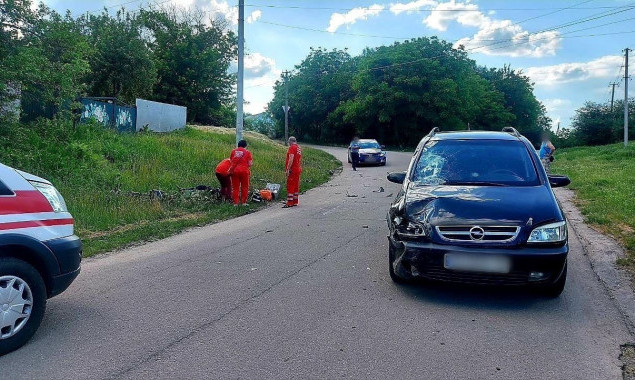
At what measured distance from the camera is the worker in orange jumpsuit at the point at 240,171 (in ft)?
40.9

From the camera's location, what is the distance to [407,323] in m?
4.80

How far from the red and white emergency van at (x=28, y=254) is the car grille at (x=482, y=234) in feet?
11.4

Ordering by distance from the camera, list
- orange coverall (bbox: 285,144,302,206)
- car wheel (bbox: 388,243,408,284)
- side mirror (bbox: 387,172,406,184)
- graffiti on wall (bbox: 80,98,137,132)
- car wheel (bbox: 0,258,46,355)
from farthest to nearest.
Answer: graffiti on wall (bbox: 80,98,137,132) < orange coverall (bbox: 285,144,302,206) < side mirror (bbox: 387,172,406,184) < car wheel (bbox: 388,243,408,284) < car wheel (bbox: 0,258,46,355)

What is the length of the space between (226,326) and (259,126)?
7534cm

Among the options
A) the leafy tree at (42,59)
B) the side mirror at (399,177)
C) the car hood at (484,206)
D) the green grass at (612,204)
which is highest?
the leafy tree at (42,59)

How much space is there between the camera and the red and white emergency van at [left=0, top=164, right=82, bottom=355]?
163 inches

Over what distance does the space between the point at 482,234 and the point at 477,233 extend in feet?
0.15

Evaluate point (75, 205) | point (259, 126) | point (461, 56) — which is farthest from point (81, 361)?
point (259, 126)

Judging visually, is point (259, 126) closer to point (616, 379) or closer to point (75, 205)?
point (75, 205)

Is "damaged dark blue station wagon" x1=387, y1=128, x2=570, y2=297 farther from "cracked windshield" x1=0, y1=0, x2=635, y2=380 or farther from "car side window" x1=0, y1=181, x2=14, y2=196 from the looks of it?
"car side window" x1=0, y1=181, x2=14, y2=196

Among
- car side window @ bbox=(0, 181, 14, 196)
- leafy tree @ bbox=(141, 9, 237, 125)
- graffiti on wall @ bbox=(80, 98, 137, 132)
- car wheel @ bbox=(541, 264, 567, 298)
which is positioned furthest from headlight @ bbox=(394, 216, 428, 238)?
leafy tree @ bbox=(141, 9, 237, 125)

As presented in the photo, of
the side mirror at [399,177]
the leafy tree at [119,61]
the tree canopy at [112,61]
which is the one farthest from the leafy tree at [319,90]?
the side mirror at [399,177]

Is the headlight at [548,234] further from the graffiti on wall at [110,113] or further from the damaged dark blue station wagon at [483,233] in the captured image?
the graffiti on wall at [110,113]

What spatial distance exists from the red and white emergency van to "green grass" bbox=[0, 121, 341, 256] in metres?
3.23
